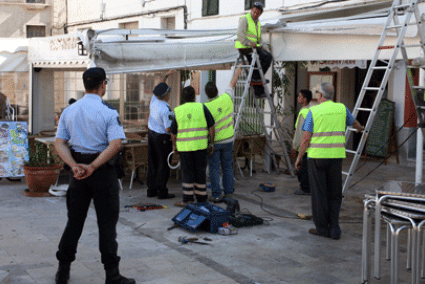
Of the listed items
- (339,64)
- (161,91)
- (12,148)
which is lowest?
(12,148)

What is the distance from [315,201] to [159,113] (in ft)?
10.3

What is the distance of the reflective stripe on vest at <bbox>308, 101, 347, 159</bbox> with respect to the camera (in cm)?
671

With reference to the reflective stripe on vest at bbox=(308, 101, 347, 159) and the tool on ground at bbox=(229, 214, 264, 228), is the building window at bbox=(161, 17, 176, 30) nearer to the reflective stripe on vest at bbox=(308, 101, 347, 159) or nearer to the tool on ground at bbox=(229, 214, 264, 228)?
the tool on ground at bbox=(229, 214, 264, 228)

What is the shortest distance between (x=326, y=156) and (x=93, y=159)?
299cm

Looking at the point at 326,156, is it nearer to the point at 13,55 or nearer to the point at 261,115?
the point at 261,115

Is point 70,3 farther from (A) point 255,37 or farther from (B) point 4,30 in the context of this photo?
(A) point 255,37

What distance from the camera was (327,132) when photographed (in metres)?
6.72

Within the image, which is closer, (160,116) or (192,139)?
(192,139)

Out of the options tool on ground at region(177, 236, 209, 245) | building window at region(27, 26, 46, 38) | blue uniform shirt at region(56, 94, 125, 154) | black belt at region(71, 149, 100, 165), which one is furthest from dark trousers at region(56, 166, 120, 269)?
building window at region(27, 26, 46, 38)

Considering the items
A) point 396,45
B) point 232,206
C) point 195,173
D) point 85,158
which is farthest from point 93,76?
point 396,45

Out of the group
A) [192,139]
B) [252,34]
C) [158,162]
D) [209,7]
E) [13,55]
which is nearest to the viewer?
[192,139]

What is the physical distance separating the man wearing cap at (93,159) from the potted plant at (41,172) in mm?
4527

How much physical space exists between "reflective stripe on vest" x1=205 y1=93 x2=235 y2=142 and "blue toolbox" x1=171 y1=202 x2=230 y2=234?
1723mm

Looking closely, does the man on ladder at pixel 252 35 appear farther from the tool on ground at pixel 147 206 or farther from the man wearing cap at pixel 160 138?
the tool on ground at pixel 147 206
